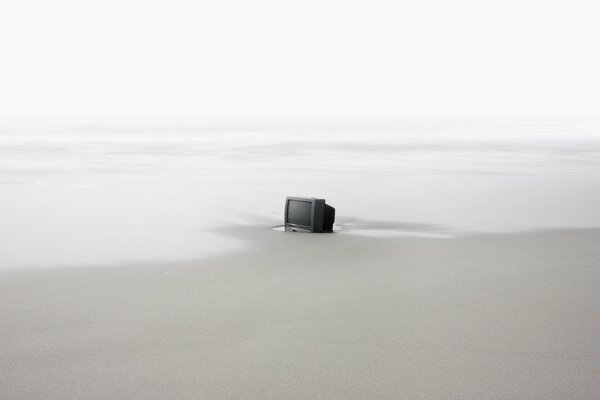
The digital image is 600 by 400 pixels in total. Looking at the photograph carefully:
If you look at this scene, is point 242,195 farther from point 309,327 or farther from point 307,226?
point 309,327

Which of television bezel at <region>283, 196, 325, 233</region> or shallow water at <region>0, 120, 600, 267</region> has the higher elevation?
television bezel at <region>283, 196, 325, 233</region>

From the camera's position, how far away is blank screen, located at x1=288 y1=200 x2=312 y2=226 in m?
8.94

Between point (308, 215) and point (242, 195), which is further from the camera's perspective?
point (242, 195)

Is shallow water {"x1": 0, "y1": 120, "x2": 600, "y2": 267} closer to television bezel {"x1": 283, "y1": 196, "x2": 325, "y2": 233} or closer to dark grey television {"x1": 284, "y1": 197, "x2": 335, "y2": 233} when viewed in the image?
dark grey television {"x1": 284, "y1": 197, "x2": 335, "y2": 233}

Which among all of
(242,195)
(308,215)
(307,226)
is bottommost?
(242,195)

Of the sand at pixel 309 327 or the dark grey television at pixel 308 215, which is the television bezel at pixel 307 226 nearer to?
the dark grey television at pixel 308 215

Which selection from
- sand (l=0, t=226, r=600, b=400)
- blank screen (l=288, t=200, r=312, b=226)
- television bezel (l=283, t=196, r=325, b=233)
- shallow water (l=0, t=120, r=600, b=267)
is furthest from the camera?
blank screen (l=288, t=200, r=312, b=226)

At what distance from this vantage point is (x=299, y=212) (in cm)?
906

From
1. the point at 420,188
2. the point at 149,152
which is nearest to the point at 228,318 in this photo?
the point at 420,188

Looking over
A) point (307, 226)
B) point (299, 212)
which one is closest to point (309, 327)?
point (307, 226)

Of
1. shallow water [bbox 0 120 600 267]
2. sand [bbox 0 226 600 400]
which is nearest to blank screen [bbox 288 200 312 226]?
shallow water [bbox 0 120 600 267]

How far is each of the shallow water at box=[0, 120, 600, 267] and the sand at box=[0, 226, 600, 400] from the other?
A: 121cm

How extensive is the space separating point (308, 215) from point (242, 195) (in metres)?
4.18

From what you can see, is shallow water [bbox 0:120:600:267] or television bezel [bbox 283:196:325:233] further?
television bezel [bbox 283:196:325:233]
